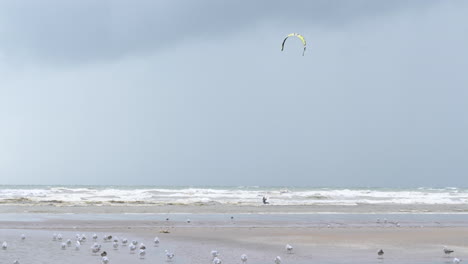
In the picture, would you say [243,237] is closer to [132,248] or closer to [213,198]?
[132,248]

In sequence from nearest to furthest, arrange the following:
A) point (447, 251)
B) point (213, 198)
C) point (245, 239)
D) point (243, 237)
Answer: point (447, 251) < point (245, 239) < point (243, 237) < point (213, 198)

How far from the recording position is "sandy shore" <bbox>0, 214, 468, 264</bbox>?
49.8ft

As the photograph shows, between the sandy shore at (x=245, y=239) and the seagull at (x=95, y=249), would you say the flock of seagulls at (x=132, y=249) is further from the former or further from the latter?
the sandy shore at (x=245, y=239)

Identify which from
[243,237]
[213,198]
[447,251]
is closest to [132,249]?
[243,237]

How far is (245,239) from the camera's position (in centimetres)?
1988

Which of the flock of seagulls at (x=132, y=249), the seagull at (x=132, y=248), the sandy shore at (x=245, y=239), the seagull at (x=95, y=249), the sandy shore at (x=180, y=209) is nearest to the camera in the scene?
the flock of seagulls at (x=132, y=249)

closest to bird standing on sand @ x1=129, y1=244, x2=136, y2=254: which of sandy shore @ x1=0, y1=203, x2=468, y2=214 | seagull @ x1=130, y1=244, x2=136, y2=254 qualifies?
seagull @ x1=130, y1=244, x2=136, y2=254

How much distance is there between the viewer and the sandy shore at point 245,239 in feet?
49.8

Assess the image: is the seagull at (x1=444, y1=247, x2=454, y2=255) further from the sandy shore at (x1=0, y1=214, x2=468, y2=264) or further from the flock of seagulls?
the sandy shore at (x1=0, y1=214, x2=468, y2=264)

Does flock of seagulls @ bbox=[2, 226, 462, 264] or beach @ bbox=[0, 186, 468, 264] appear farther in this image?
beach @ bbox=[0, 186, 468, 264]

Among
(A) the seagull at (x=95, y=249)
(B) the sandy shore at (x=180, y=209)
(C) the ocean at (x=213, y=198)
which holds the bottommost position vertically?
(A) the seagull at (x=95, y=249)

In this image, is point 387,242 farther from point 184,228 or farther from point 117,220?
point 117,220

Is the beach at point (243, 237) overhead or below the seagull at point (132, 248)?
overhead

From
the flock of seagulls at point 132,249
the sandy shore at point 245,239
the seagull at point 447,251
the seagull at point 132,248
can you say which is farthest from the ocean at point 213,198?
the seagull at point 447,251
